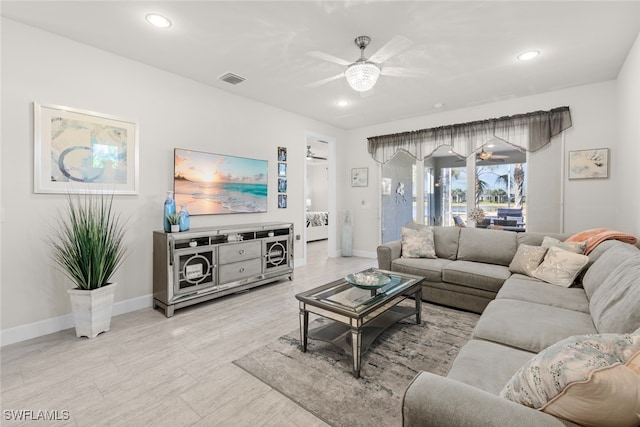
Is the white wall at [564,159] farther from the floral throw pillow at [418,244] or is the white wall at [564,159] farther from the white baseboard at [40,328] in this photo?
the white baseboard at [40,328]

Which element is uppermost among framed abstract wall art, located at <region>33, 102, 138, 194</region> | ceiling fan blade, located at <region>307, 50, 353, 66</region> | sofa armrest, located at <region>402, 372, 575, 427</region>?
ceiling fan blade, located at <region>307, 50, 353, 66</region>

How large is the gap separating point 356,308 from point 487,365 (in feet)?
2.81

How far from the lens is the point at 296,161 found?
5.11 metres

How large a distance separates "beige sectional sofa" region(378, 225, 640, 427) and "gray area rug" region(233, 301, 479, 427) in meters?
0.53

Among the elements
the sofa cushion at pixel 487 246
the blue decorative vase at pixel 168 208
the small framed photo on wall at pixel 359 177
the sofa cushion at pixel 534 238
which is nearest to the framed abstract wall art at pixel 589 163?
the sofa cushion at pixel 534 238

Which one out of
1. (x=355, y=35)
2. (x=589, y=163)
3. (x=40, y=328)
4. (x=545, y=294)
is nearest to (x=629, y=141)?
(x=589, y=163)

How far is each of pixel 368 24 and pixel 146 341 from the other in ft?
11.0

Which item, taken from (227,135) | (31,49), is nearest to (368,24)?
(227,135)

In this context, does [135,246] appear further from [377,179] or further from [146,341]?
[377,179]

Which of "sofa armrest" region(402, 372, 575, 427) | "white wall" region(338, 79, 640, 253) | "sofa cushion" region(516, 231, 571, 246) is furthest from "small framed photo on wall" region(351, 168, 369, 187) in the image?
"sofa armrest" region(402, 372, 575, 427)

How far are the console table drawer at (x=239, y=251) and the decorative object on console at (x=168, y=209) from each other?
0.61m

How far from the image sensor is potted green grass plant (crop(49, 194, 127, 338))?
2527 millimetres

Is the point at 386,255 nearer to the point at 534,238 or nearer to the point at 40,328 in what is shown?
the point at 534,238

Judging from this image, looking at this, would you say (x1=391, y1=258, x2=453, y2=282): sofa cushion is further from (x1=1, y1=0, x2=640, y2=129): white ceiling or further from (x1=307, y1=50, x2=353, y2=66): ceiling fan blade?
(x1=307, y1=50, x2=353, y2=66): ceiling fan blade
